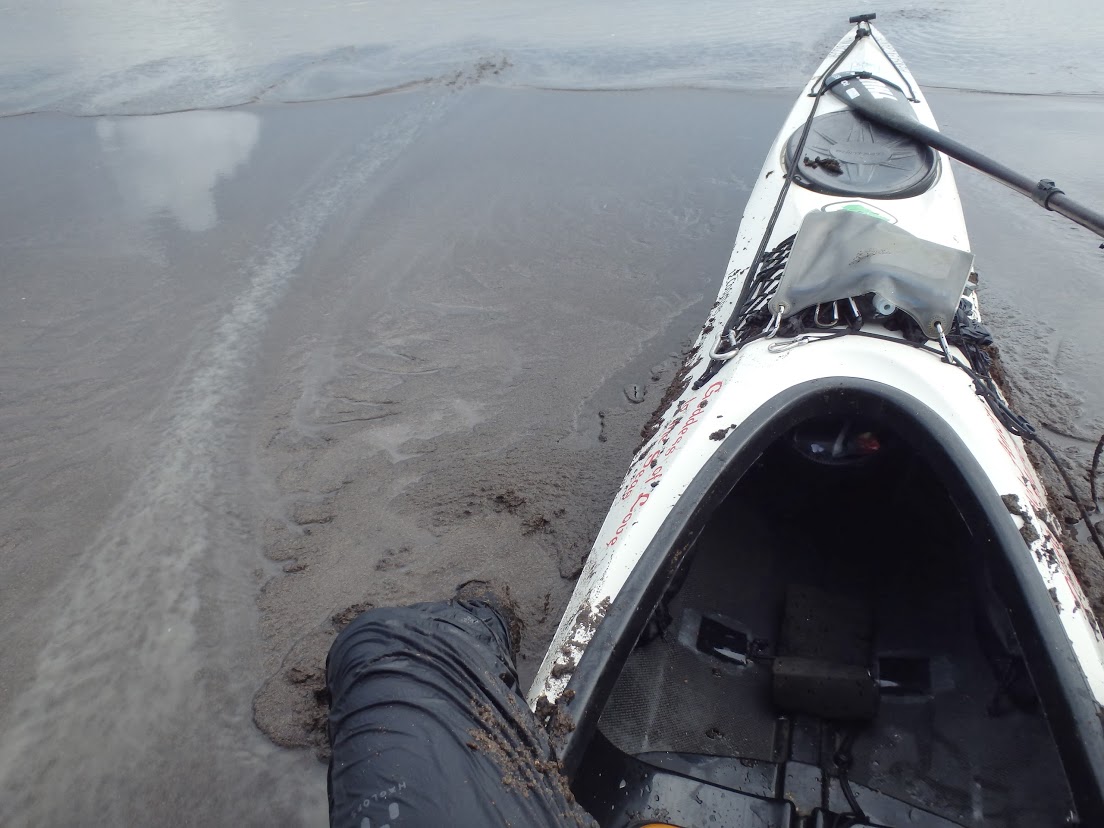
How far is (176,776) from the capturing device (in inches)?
89.0

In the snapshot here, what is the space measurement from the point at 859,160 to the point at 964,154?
0.45 metres

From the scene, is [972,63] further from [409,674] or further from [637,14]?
[409,674]

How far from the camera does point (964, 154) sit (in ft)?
11.4

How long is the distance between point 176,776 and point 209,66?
21.6 ft

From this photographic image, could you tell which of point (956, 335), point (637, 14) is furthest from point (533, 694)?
point (637, 14)

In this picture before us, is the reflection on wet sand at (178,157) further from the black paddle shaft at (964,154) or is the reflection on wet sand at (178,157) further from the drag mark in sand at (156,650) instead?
the black paddle shaft at (964,154)

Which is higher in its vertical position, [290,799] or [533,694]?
[533,694]

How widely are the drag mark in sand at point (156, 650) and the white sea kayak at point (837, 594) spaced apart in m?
1.06

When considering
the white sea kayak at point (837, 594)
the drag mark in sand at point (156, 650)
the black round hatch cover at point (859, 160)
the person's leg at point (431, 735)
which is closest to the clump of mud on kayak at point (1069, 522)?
the white sea kayak at point (837, 594)

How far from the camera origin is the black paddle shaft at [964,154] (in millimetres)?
2840

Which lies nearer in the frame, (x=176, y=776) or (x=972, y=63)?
(x=176, y=776)

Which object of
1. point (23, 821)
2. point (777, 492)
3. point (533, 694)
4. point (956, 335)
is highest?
point (956, 335)

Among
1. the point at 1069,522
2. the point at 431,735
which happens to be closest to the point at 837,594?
the point at 1069,522

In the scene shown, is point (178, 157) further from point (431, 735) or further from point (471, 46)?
point (431, 735)
